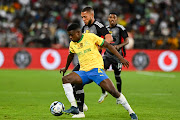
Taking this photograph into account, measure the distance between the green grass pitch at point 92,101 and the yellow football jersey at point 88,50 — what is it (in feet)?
3.55

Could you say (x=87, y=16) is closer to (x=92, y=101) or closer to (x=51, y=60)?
(x=92, y=101)

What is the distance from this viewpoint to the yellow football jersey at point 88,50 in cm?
Result: 752

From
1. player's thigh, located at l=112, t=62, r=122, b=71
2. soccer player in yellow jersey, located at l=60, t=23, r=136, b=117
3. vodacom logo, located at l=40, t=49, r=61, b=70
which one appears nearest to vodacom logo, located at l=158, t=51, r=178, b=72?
vodacom logo, located at l=40, t=49, r=61, b=70

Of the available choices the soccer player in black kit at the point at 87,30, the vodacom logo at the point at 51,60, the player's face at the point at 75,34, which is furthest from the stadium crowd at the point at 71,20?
the player's face at the point at 75,34

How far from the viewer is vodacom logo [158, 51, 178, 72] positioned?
75.3 ft

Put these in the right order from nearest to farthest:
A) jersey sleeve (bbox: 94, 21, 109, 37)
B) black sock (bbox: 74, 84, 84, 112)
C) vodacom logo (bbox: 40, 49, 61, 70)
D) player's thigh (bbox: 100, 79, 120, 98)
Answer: player's thigh (bbox: 100, 79, 120, 98) → black sock (bbox: 74, 84, 84, 112) → jersey sleeve (bbox: 94, 21, 109, 37) → vodacom logo (bbox: 40, 49, 61, 70)

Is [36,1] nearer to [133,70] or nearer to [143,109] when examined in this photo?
[133,70]

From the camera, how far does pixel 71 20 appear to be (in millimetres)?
25734

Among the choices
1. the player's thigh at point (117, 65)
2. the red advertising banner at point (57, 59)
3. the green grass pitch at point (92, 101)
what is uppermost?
the player's thigh at point (117, 65)

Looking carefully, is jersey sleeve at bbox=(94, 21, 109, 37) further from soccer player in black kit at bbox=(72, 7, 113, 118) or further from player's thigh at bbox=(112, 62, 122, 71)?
player's thigh at bbox=(112, 62, 122, 71)

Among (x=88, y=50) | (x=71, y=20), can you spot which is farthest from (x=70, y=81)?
(x=71, y=20)

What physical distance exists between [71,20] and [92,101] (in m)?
15.4

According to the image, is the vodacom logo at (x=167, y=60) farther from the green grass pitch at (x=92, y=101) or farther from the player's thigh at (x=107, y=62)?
the player's thigh at (x=107, y=62)

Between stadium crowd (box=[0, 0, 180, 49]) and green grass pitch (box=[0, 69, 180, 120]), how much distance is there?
6.61 metres
